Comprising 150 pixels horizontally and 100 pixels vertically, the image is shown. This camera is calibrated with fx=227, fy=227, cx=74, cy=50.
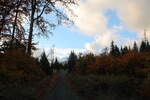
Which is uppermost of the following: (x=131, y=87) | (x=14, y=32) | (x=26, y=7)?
(x=26, y=7)

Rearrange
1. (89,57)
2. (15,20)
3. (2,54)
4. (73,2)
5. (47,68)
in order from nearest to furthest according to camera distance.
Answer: (2,54)
(73,2)
(15,20)
(47,68)
(89,57)

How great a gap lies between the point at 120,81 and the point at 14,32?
12078 millimetres

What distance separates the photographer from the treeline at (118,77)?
1622cm

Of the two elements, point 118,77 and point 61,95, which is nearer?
point 61,95

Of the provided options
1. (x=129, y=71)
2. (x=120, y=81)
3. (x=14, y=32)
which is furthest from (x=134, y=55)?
(x=14, y=32)

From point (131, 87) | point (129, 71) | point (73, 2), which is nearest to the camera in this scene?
point (131, 87)

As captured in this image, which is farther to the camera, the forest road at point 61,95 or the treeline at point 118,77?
the treeline at point 118,77

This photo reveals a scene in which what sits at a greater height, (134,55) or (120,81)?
(134,55)

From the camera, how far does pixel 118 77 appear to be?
74.0 ft

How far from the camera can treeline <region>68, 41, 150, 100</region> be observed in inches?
639

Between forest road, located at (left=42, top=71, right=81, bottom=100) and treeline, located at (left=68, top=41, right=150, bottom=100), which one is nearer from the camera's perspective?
forest road, located at (left=42, top=71, right=81, bottom=100)

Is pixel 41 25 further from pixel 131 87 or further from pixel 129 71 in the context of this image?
pixel 129 71

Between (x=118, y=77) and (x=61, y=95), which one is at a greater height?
(x=118, y=77)

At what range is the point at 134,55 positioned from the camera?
38.8 metres
